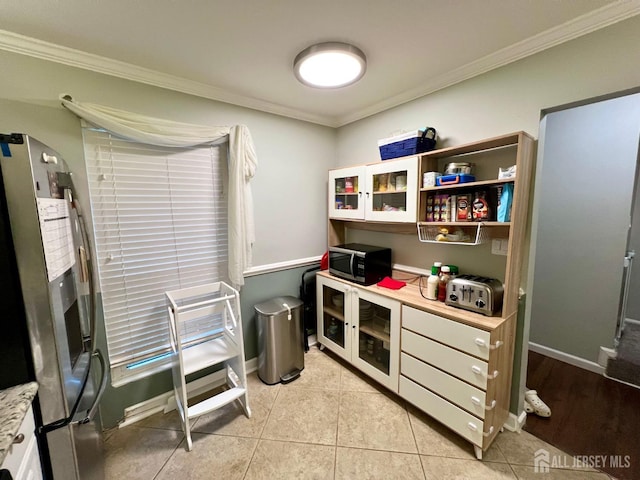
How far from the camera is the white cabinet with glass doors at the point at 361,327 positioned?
77.3 inches

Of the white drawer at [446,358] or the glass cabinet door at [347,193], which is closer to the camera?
the white drawer at [446,358]

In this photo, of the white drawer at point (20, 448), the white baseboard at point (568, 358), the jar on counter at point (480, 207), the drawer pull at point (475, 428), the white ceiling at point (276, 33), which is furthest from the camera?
the white baseboard at point (568, 358)

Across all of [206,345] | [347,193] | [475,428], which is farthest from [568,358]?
[206,345]

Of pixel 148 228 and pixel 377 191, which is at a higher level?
pixel 377 191

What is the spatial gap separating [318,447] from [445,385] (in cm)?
90

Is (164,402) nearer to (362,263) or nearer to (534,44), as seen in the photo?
(362,263)

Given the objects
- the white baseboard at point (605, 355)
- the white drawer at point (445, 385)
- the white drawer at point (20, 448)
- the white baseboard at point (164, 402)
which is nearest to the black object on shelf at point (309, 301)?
the white baseboard at point (164, 402)

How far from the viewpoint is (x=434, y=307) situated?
170 centimetres

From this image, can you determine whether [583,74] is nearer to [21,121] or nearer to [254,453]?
[254,453]

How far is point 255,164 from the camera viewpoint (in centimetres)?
214

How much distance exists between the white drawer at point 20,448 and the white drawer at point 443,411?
6.30 ft

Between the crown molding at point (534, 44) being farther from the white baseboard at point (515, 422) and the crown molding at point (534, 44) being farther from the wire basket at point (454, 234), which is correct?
the white baseboard at point (515, 422)

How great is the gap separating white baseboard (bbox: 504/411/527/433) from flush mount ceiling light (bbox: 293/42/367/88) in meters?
2.52

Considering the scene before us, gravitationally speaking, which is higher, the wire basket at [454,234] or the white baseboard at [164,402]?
the wire basket at [454,234]
